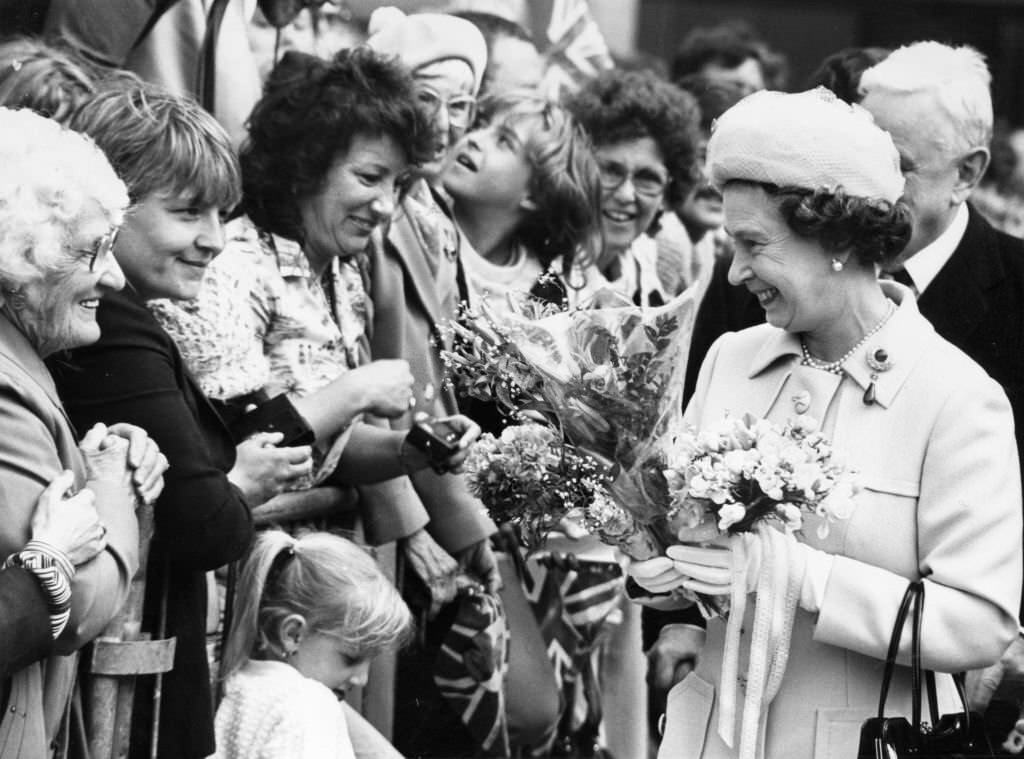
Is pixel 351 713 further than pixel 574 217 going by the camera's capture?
No

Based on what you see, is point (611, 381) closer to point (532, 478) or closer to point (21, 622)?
point (532, 478)

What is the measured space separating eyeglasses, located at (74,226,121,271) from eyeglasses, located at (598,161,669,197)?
3095mm

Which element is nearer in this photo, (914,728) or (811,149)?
(914,728)

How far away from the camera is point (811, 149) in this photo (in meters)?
3.53

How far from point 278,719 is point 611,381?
4.30ft

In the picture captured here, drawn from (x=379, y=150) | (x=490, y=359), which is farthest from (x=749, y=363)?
(x=379, y=150)

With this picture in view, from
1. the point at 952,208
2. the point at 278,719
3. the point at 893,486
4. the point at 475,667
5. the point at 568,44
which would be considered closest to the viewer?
the point at 893,486

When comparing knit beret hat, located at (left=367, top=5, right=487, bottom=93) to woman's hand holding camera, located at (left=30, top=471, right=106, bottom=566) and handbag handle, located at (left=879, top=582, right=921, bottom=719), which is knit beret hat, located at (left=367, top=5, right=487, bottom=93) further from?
handbag handle, located at (left=879, top=582, right=921, bottom=719)

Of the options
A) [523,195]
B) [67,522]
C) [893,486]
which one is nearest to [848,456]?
[893,486]

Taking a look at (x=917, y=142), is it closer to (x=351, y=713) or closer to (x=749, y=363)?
(x=749, y=363)

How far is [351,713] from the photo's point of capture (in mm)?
4543

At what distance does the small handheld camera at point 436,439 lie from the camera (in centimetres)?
450

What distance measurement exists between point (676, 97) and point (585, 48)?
667 mm

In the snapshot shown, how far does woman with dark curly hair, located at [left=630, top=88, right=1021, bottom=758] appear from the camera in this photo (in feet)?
11.2
